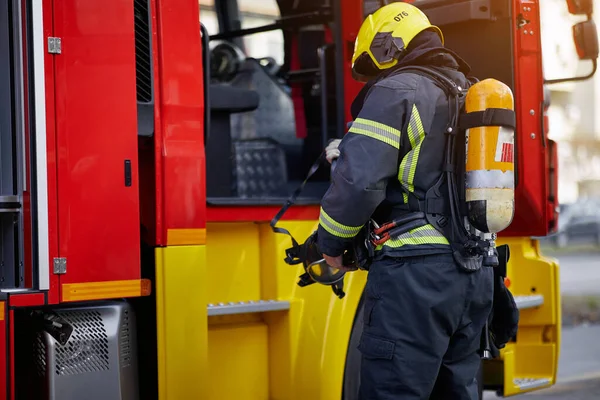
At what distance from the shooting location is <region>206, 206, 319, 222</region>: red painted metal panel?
12.0 ft

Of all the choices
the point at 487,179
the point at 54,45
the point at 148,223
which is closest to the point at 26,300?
the point at 148,223

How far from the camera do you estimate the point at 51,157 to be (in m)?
3.00

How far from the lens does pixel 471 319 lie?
10.4 feet

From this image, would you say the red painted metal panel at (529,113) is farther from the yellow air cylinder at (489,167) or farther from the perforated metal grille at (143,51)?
the perforated metal grille at (143,51)

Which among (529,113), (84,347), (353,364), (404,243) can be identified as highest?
(529,113)

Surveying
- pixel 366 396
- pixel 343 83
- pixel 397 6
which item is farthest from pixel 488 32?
pixel 366 396

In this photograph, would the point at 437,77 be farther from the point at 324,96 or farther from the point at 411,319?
the point at 324,96

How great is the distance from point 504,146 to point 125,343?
1.46 metres

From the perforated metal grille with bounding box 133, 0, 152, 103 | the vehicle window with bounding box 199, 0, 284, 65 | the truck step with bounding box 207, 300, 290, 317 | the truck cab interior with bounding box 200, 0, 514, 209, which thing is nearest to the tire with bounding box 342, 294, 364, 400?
the truck step with bounding box 207, 300, 290, 317

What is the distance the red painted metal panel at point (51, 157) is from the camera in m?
2.99

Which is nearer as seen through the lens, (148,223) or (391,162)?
(391,162)

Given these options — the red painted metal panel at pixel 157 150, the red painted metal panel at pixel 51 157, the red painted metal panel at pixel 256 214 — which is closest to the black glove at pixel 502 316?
the red painted metal panel at pixel 256 214

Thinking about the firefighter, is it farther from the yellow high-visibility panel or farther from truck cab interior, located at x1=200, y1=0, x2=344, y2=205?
truck cab interior, located at x1=200, y1=0, x2=344, y2=205

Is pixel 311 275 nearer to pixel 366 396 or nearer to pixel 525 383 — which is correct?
pixel 366 396
